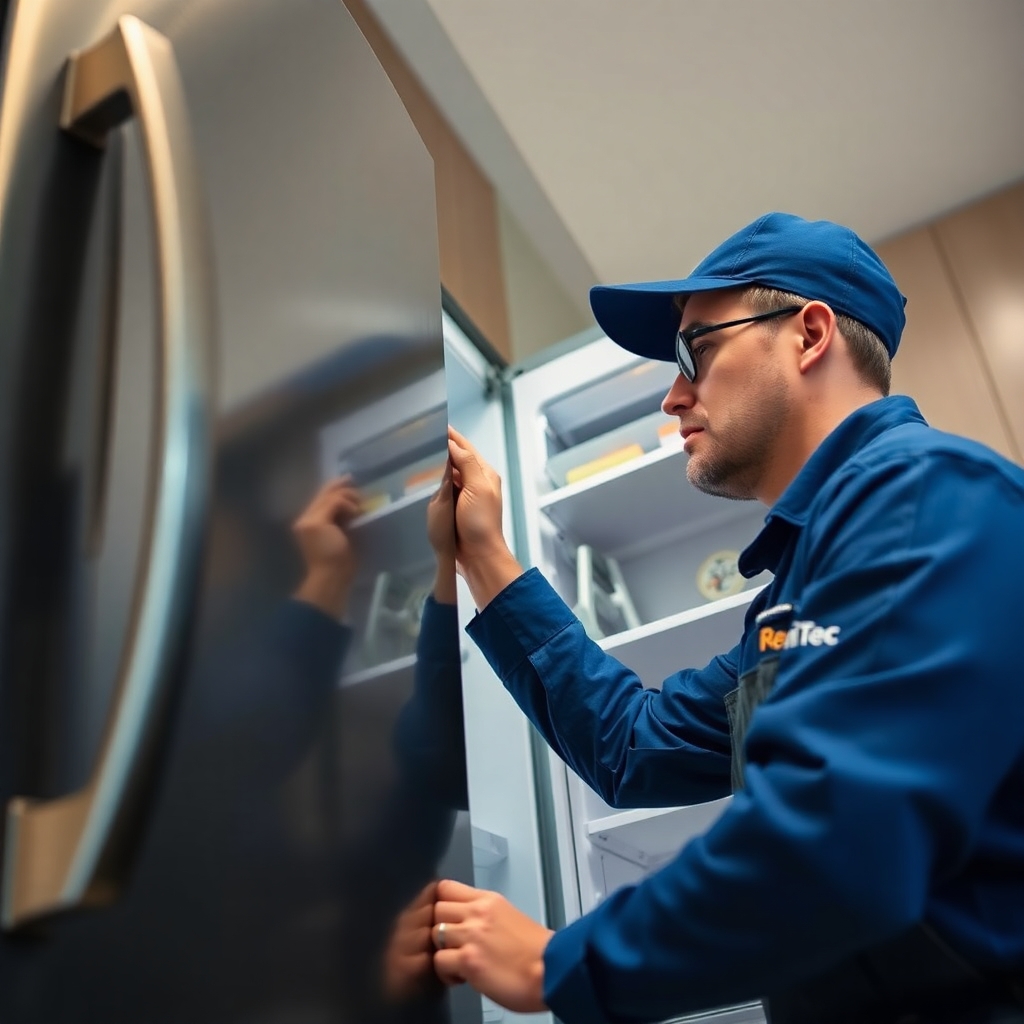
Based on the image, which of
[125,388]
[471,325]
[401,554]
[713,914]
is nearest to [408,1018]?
[713,914]

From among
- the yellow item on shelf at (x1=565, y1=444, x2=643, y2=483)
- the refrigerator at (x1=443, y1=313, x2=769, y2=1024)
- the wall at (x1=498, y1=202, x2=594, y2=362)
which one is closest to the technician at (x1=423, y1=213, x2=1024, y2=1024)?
the refrigerator at (x1=443, y1=313, x2=769, y2=1024)

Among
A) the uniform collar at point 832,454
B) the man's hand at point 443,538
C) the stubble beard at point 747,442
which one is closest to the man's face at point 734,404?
the stubble beard at point 747,442

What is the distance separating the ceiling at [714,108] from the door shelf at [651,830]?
166 centimetres

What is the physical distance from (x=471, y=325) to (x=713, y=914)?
58.6 inches

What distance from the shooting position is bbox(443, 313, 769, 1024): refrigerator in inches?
63.7

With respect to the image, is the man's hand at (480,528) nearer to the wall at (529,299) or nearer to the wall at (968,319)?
the wall at (529,299)

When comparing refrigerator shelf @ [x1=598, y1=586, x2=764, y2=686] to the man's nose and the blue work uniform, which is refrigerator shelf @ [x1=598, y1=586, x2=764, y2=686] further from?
the blue work uniform

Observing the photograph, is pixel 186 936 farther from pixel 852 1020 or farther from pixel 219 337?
pixel 852 1020

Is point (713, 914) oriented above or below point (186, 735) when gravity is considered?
below

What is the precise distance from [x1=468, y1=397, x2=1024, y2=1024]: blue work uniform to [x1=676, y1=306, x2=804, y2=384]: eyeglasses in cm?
39

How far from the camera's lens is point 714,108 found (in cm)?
246

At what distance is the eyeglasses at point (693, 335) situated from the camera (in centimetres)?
115

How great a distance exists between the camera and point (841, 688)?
0.64 metres

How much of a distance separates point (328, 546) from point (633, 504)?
49.9 inches
